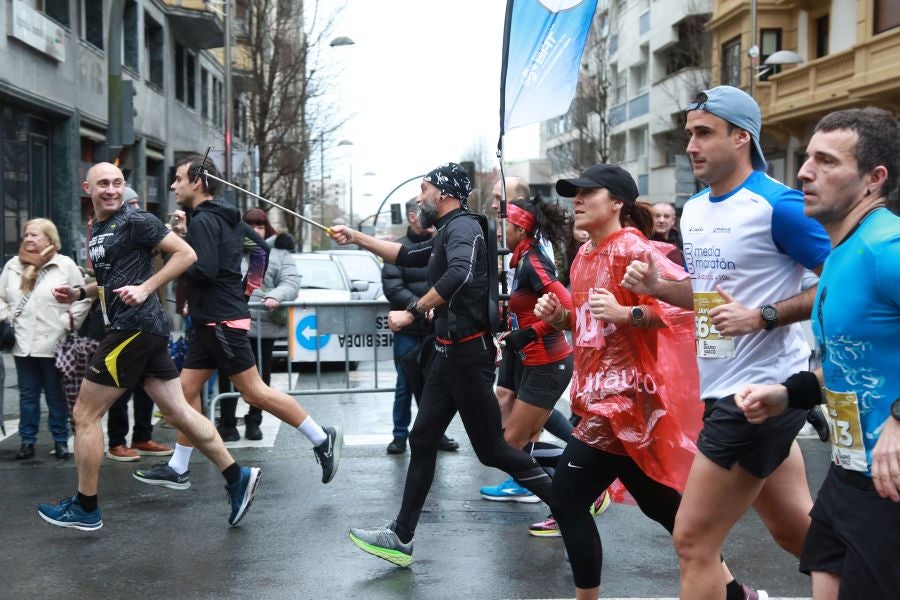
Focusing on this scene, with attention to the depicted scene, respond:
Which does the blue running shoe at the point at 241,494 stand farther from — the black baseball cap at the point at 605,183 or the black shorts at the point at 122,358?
the black baseball cap at the point at 605,183

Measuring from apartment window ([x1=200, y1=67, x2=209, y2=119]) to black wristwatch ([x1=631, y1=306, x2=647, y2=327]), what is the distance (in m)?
33.7

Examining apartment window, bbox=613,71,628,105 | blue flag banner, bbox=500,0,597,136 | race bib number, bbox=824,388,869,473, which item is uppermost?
apartment window, bbox=613,71,628,105

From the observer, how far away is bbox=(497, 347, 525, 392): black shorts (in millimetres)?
6859

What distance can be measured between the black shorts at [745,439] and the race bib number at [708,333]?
165 mm

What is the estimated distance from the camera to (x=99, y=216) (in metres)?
6.08

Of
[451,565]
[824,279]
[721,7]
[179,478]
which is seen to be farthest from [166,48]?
[824,279]

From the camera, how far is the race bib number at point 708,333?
144 inches

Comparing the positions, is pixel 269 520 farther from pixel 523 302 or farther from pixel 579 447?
pixel 579 447

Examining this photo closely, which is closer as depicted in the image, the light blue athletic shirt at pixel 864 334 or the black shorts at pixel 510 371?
the light blue athletic shirt at pixel 864 334

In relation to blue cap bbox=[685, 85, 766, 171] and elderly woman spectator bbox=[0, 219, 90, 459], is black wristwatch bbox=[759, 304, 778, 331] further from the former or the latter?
elderly woman spectator bbox=[0, 219, 90, 459]

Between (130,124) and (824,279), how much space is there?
10.9 metres

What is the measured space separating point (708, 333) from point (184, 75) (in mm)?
30878

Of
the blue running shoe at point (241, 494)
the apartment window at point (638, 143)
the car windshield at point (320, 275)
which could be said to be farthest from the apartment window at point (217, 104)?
the blue running shoe at point (241, 494)

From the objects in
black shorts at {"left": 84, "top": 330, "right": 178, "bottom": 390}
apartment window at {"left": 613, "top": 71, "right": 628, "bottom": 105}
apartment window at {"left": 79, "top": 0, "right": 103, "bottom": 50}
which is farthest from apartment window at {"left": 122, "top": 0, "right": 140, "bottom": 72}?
apartment window at {"left": 613, "top": 71, "right": 628, "bottom": 105}
